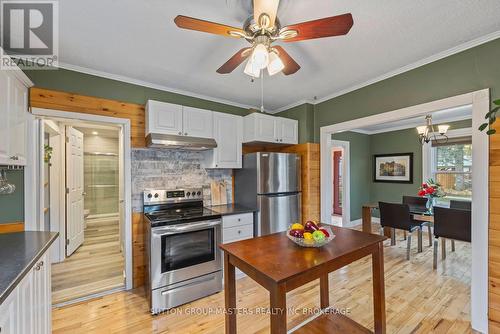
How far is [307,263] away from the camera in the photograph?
1255mm

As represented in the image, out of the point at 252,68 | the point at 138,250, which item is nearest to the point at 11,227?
the point at 138,250

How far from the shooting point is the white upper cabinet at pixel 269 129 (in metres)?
3.11

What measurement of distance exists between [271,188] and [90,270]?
269 centimetres

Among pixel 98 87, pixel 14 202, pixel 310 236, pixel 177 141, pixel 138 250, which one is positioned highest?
pixel 98 87

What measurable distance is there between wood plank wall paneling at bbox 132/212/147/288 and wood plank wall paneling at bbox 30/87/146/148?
35.8 inches

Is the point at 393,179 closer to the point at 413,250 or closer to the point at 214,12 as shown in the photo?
the point at 413,250

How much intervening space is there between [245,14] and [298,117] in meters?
2.12

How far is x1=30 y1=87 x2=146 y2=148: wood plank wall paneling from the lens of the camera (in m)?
2.20

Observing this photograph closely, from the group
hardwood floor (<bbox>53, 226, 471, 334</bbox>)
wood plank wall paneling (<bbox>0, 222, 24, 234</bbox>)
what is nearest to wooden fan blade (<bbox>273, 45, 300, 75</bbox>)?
hardwood floor (<bbox>53, 226, 471, 334</bbox>)

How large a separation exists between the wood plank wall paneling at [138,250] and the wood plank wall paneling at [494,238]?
3326mm

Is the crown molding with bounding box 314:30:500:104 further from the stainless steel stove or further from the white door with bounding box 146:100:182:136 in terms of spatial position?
the stainless steel stove

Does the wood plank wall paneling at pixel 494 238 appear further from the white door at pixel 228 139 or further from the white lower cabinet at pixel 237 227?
the white door at pixel 228 139

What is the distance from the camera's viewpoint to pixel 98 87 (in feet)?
8.06

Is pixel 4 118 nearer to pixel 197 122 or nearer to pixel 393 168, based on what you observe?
pixel 197 122
